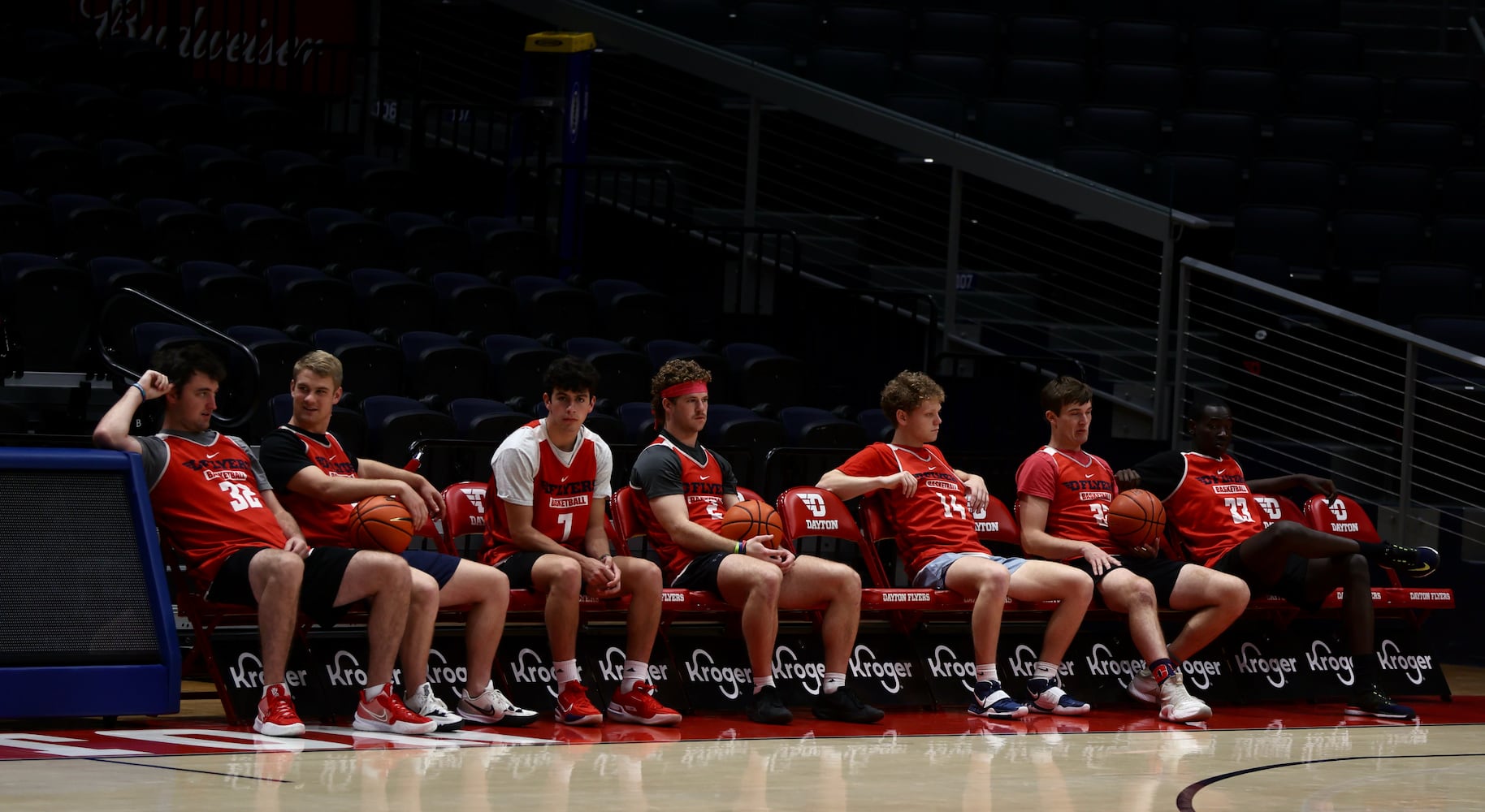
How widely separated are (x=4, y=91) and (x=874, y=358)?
20.8 ft

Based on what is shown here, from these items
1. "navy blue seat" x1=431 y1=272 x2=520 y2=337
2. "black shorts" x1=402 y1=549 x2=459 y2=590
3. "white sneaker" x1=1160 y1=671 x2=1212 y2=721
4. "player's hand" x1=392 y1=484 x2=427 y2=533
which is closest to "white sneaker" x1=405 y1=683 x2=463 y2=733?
"black shorts" x1=402 y1=549 x2=459 y2=590

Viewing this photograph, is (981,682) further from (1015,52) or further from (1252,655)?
(1015,52)

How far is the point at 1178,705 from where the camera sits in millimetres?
8547

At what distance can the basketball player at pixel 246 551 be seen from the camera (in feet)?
22.8

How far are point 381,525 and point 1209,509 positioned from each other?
13.8 ft

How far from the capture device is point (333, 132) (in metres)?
15.7

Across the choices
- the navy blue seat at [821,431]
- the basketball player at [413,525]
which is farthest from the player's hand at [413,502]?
the navy blue seat at [821,431]

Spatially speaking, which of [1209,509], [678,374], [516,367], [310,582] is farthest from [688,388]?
[516,367]

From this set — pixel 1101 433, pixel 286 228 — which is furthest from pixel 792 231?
pixel 286 228

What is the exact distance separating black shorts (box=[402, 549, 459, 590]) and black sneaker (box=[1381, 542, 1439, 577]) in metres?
4.53

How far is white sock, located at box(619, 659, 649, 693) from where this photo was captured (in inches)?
306

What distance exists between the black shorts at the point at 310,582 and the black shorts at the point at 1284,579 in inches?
171

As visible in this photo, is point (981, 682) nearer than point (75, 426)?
Yes

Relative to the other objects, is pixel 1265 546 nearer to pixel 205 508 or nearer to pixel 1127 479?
pixel 1127 479
